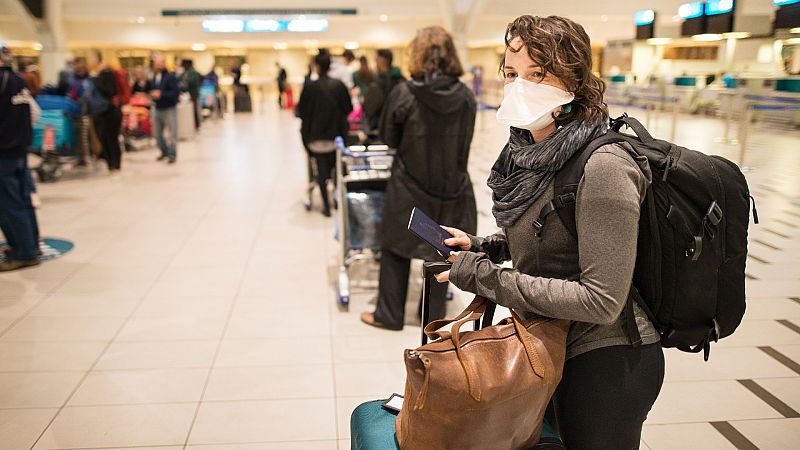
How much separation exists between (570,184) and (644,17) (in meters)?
3.86

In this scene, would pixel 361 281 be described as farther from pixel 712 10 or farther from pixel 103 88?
pixel 103 88

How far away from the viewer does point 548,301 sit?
1.28 m

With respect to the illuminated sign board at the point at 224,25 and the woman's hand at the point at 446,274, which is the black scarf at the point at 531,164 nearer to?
the woman's hand at the point at 446,274

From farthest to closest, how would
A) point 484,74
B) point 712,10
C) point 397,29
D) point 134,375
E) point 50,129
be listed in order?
point 397,29
point 484,74
point 50,129
point 712,10
point 134,375

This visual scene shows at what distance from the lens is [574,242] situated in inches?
52.6

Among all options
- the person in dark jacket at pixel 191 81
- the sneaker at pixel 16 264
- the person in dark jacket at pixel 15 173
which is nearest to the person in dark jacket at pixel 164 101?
the person in dark jacket at pixel 191 81

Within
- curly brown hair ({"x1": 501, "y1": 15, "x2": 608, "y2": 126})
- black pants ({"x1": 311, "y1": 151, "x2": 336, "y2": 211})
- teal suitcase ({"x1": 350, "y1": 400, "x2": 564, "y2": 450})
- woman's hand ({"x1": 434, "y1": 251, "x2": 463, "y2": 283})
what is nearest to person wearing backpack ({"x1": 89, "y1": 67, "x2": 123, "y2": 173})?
black pants ({"x1": 311, "y1": 151, "x2": 336, "y2": 211})

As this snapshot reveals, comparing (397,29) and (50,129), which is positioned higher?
(397,29)

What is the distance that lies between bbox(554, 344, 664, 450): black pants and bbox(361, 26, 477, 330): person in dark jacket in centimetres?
192

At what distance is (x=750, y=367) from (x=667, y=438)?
0.99m

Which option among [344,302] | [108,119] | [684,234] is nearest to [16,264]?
[344,302]

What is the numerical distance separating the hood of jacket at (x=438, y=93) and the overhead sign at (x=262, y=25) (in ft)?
70.5

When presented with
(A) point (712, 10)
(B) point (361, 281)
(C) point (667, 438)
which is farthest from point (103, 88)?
(C) point (667, 438)

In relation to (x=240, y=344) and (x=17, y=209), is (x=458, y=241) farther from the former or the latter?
(x=17, y=209)
